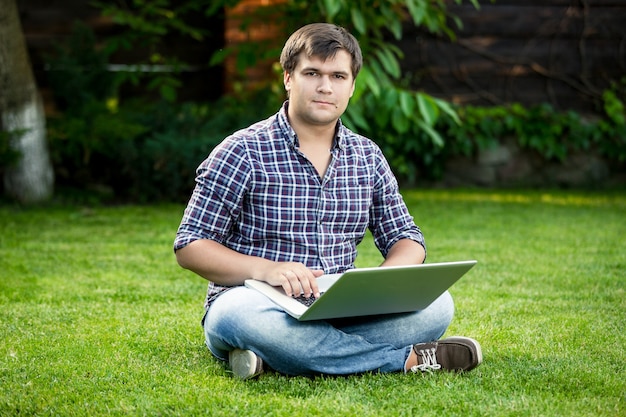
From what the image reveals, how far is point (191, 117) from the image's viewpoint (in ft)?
22.3

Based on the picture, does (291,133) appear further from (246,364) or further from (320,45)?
(246,364)

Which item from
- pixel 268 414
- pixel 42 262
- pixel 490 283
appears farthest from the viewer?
pixel 42 262

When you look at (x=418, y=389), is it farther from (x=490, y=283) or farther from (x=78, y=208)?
(x=78, y=208)

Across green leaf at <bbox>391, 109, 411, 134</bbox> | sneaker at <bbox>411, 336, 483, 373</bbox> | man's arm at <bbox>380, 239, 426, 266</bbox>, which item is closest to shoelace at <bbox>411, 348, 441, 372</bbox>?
sneaker at <bbox>411, 336, 483, 373</bbox>

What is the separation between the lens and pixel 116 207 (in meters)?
6.56

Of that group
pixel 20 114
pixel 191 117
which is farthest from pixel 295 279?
pixel 191 117

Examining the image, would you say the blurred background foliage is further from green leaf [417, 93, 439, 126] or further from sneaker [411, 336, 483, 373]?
sneaker [411, 336, 483, 373]

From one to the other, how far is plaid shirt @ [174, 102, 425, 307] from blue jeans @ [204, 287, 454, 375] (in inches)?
6.3

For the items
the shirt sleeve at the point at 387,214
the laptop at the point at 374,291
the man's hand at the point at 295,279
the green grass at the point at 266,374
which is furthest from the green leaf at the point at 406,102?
the man's hand at the point at 295,279

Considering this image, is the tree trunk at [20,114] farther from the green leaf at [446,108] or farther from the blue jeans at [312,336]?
the blue jeans at [312,336]

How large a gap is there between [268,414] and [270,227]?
0.62 m

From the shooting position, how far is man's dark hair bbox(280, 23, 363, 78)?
2.62 metres

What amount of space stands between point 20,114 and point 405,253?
13.9ft

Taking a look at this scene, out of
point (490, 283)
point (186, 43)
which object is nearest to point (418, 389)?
point (490, 283)
